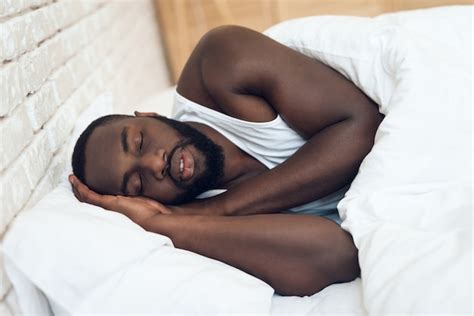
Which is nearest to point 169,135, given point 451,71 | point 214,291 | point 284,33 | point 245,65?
point 245,65

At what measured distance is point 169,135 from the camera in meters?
1.16

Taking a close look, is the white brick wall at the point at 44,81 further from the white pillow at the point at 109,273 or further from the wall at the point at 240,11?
the wall at the point at 240,11

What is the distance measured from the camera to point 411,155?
93 centimetres

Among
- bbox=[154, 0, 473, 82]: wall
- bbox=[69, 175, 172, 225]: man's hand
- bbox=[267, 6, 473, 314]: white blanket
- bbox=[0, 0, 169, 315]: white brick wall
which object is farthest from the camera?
bbox=[154, 0, 473, 82]: wall

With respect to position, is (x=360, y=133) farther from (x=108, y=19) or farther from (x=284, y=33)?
(x=108, y=19)

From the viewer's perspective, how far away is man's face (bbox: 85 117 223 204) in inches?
42.9

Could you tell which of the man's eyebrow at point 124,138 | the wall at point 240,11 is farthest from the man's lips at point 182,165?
the wall at point 240,11

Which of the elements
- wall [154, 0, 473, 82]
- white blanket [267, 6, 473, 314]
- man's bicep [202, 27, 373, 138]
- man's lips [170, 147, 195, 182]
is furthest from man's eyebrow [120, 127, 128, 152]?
wall [154, 0, 473, 82]

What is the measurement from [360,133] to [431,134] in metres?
0.18

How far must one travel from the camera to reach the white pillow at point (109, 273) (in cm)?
75

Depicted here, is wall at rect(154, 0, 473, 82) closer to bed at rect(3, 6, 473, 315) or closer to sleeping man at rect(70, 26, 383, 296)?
sleeping man at rect(70, 26, 383, 296)

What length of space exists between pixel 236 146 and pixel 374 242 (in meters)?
0.52

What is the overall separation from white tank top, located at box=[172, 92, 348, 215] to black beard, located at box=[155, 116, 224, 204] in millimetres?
48

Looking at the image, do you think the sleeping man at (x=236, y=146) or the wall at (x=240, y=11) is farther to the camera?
the wall at (x=240, y=11)
